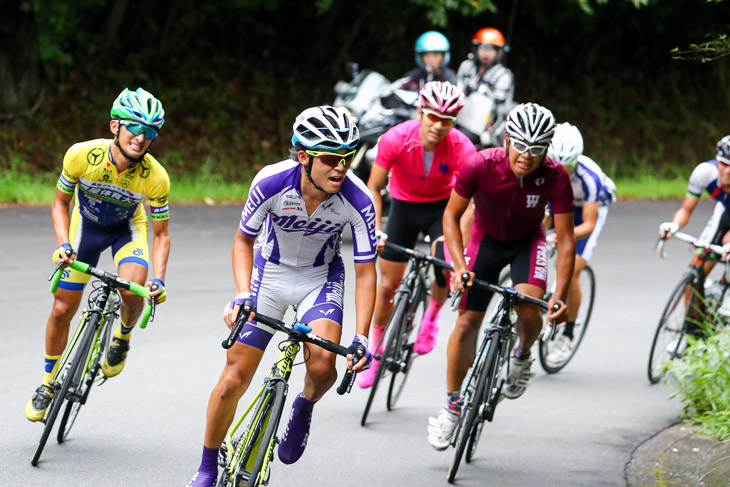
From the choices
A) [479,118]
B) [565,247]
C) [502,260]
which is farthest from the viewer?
[479,118]

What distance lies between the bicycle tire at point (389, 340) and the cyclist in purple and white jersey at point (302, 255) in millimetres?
1761

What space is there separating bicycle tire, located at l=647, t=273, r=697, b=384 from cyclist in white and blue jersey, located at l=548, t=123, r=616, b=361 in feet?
2.41

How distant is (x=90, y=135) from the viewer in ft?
63.5

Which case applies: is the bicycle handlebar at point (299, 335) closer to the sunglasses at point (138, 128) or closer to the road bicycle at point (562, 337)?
the sunglasses at point (138, 128)

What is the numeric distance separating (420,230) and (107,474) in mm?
3346

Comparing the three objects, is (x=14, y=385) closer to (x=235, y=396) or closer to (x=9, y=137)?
(x=235, y=396)

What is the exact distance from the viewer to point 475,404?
647 centimetres

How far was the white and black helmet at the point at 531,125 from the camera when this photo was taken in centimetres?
643

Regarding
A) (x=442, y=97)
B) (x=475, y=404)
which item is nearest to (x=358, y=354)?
(x=475, y=404)

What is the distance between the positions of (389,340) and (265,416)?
253 cm

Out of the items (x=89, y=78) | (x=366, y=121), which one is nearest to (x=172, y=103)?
(x=89, y=78)

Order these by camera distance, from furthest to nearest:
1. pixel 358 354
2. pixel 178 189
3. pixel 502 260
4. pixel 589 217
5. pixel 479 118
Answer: pixel 178 189 < pixel 479 118 < pixel 589 217 < pixel 502 260 < pixel 358 354

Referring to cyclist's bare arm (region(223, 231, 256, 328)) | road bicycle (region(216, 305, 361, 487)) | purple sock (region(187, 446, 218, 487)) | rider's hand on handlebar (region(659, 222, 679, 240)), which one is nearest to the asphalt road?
purple sock (region(187, 446, 218, 487))

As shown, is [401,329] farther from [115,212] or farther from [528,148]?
[115,212]
